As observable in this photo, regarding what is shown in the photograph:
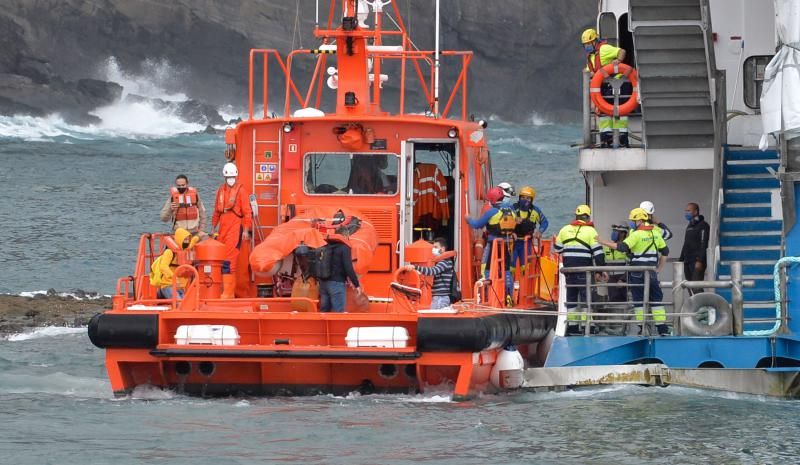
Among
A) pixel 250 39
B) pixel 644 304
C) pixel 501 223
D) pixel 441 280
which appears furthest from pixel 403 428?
pixel 250 39

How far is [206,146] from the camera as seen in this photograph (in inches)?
2055

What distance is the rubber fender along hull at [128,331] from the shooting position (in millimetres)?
14359

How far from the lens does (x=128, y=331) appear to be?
14.4m

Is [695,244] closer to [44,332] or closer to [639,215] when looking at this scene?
[639,215]

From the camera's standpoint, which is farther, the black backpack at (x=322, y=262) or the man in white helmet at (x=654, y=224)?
the man in white helmet at (x=654, y=224)

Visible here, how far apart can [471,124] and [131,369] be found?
443 centimetres

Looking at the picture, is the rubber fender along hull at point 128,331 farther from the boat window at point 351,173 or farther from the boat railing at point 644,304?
the boat railing at point 644,304

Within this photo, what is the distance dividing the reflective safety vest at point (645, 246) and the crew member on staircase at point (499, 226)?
1162 millimetres

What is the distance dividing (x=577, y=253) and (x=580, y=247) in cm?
7

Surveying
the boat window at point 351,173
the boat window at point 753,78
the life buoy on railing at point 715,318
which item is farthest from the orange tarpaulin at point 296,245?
the boat window at point 753,78

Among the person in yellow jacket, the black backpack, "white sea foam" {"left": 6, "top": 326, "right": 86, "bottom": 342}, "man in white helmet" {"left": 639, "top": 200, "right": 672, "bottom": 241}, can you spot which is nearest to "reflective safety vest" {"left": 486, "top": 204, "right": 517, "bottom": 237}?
"man in white helmet" {"left": 639, "top": 200, "right": 672, "bottom": 241}

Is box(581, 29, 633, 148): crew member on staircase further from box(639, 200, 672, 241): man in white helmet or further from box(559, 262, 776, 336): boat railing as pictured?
box(559, 262, 776, 336): boat railing

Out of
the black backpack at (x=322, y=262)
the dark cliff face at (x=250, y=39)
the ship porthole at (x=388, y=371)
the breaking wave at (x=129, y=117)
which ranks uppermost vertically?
the dark cliff face at (x=250, y=39)

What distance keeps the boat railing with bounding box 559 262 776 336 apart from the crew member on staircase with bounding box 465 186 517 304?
2.41 ft
